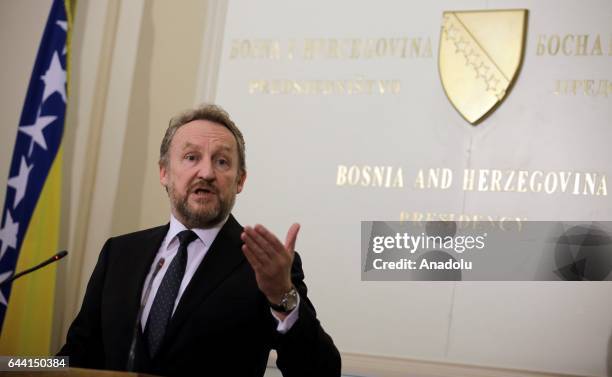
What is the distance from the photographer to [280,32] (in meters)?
5.40

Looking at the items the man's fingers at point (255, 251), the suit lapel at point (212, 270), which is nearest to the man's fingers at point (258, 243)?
the man's fingers at point (255, 251)

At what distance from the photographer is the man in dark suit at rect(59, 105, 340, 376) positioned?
7.99 feet

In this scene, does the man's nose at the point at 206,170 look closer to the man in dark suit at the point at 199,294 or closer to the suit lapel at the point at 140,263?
the man in dark suit at the point at 199,294

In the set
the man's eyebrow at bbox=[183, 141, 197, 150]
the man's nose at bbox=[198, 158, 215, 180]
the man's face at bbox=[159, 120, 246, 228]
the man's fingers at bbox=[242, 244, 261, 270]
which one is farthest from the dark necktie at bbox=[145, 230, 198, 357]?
the man's fingers at bbox=[242, 244, 261, 270]

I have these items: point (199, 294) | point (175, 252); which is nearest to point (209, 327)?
point (199, 294)

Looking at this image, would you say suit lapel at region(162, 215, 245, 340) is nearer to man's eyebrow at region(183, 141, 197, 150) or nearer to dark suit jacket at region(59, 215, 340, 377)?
dark suit jacket at region(59, 215, 340, 377)

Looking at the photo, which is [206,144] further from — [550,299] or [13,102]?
[13,102]

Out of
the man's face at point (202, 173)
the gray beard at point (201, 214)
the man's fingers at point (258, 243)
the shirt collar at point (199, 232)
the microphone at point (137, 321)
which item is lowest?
the microphone at point (137, 321)

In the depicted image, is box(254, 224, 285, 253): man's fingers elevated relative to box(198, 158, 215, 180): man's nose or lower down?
lower down

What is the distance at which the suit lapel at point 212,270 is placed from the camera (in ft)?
8.59

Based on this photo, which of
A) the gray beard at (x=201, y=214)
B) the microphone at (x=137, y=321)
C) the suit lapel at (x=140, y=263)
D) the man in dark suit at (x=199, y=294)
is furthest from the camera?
the gray beard at (x=201, y=214)

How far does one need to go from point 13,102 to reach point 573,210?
3925mm

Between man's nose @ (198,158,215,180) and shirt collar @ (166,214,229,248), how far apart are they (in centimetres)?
18

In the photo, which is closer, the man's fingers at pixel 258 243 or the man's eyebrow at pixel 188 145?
the man's fingers at pixel 258 243
